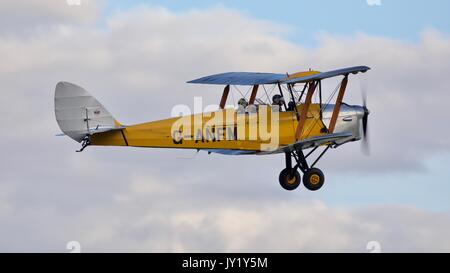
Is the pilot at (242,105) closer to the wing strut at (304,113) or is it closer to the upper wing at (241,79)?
the upper wing at (241,79)

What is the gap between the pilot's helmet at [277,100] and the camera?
39969mm

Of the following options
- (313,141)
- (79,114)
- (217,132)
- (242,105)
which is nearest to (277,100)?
(242,105)

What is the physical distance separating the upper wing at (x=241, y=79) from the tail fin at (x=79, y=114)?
339 cm

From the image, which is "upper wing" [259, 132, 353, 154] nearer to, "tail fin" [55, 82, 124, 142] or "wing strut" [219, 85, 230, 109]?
"wing strut" [219, 85, 230, 109]

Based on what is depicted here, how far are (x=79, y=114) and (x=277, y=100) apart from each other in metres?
4.58

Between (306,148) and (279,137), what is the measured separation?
0.68 meters

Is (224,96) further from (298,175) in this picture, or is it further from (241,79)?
(298,175)

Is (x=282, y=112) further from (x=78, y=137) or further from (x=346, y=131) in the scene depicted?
(x=78, y=137)

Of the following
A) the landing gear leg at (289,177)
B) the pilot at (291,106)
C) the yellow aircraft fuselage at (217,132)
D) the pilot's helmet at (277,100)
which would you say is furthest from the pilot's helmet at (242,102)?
the landing gear leg at (289,177)

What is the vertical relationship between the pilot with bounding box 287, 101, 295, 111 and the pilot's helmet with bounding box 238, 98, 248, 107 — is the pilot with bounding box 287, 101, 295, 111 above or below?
below

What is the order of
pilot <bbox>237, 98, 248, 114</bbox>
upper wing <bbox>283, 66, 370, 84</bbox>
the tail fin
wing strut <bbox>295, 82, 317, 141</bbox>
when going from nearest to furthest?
the tail fin < upper wing <bbox>283, 66, 370, 84</bbox> < pilot <bbox>237, 98, 248, 114</bbox> < wing strut <bbox>295, 82, 317, 141</bbox>

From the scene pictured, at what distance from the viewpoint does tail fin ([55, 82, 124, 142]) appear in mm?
37719

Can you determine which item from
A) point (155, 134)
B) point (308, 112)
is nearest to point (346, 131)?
point (308, 112)

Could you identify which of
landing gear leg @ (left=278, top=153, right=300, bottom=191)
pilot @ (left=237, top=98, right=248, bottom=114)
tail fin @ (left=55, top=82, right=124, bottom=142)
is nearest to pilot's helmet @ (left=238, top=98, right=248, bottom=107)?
pilot @ (left=237, top=98, right=248, bottom=114)
